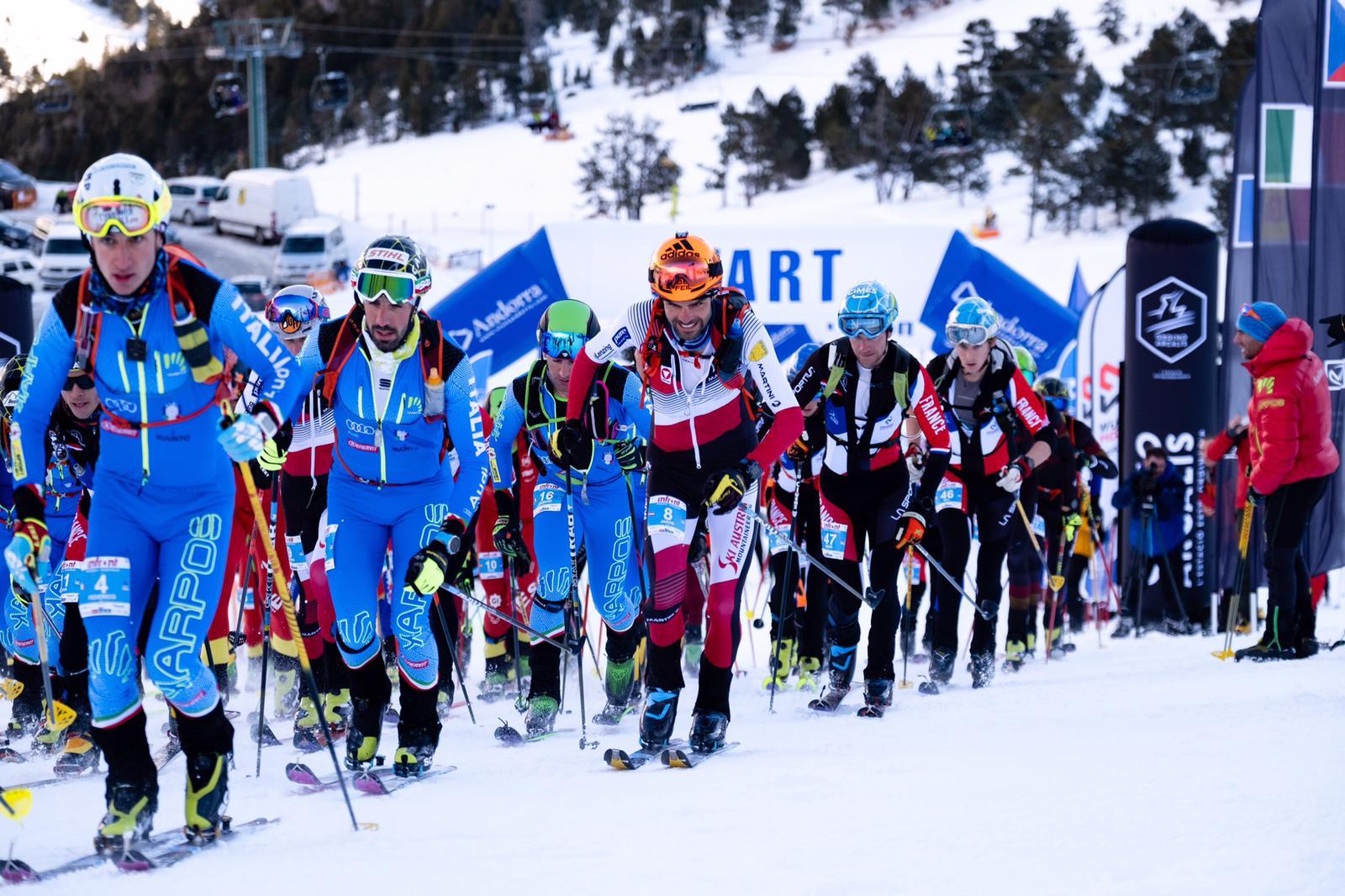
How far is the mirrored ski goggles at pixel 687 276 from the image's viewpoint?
20.5 feet

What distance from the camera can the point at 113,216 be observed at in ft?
15.7

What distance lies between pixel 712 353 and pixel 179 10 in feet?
377

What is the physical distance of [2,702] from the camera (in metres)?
9.33

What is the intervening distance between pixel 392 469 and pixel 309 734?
6.09 ft

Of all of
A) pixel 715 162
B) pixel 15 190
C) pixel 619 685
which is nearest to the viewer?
pixel 619 685

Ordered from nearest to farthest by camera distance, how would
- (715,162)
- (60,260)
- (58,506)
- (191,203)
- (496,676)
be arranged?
1. (58,506)
2. (496,676)
3. (60,260)
4. (191,203)
5. (715,162)

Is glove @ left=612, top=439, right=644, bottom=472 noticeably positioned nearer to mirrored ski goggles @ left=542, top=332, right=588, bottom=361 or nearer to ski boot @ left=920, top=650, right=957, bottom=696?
mirrored ski goggles @ left=542, top=332, right=588, bottom=361

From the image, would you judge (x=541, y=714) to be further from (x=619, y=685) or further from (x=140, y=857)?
(x=140, y=857)

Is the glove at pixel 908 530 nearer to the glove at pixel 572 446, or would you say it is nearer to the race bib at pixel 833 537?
the race bib at pixel 833 537

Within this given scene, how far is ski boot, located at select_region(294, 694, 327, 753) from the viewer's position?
7129mm

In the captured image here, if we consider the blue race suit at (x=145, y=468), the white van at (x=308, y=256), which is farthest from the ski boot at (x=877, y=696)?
the white van at (x=308, y=256)

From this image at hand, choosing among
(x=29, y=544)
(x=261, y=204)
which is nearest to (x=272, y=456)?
(x=29, y=544)

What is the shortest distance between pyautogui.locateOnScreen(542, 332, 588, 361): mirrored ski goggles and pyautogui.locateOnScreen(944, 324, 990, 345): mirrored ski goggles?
251 centimetres

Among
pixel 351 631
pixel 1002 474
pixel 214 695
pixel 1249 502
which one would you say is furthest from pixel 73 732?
pixel 1249 502
